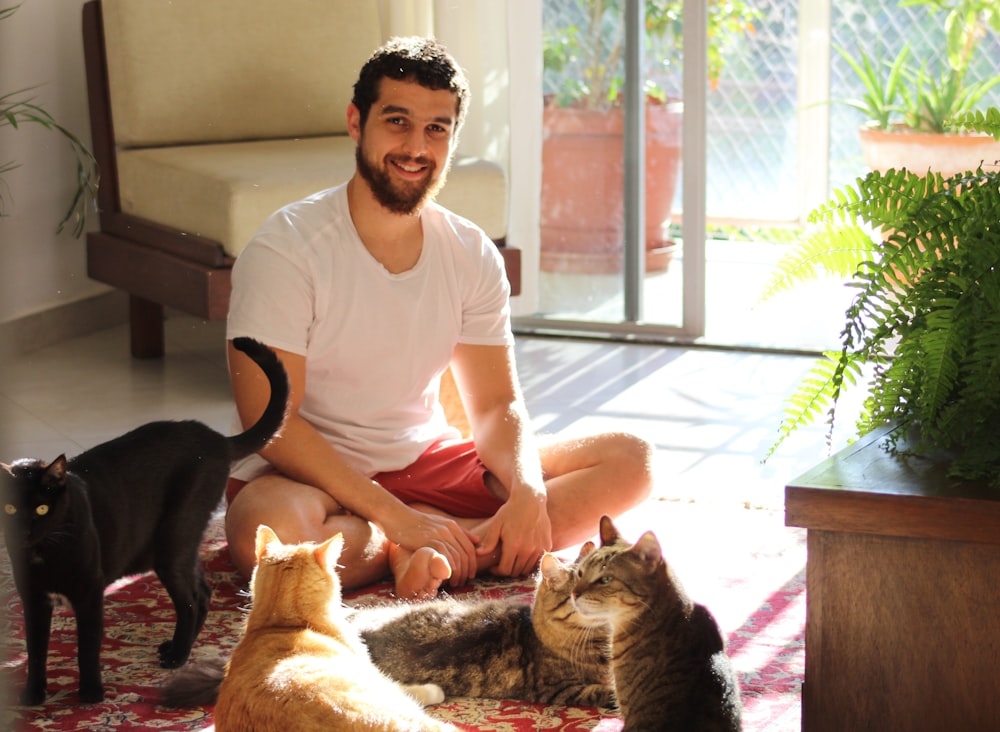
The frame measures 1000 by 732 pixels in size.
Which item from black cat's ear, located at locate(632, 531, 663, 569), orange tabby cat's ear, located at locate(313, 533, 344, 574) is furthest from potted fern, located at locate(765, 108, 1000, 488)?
orange tabby cat's ear, located at locate(313, 533, 344, 574)

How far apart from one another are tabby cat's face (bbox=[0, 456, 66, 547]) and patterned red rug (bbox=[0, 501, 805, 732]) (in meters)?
0.10

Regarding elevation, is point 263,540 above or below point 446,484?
above

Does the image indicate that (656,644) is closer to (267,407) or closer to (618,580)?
(618,580)

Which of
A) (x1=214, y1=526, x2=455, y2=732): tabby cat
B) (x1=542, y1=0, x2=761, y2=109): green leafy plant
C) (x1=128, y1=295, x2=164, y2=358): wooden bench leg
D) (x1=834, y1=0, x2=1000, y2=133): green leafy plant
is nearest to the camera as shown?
(x1=214, y1=526, x2=455, y2=732): tabby cat

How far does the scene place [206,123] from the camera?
269cm

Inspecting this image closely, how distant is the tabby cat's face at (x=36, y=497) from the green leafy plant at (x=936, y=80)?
3.00 m

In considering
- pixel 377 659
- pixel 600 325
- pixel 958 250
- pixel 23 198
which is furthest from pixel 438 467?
pixel 600 325

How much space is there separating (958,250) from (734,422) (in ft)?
5.56

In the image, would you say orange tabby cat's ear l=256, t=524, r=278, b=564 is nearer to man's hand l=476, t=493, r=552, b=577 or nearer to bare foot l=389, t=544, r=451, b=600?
bare foot l=389, t=544, r=451, b=600

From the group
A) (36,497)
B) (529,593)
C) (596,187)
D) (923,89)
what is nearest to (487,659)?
(529,593)

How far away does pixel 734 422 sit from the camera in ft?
9.62

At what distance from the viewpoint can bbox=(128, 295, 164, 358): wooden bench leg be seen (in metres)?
2.86

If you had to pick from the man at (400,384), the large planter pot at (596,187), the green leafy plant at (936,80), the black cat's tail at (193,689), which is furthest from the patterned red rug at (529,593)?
the green leafy plant at (936,80)

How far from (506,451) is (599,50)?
6.53ft
